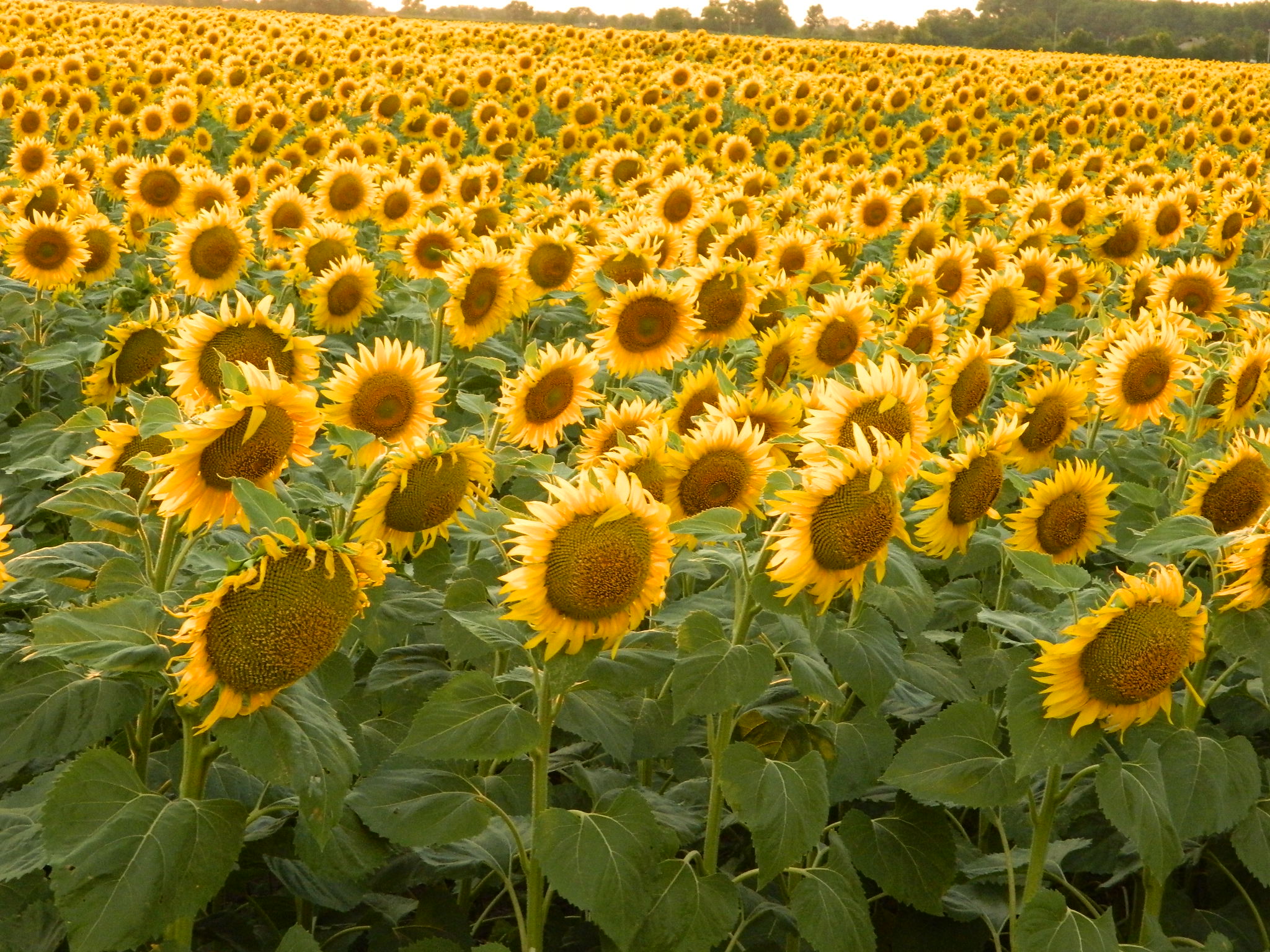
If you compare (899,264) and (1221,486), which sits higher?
(1221,486)

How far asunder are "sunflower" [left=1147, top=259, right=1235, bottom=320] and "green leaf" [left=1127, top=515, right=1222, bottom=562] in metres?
3.35

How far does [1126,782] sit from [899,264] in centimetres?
491

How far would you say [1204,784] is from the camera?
2.52 metres

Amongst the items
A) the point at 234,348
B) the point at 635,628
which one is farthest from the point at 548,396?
the point at 635,628

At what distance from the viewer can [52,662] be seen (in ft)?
7.64

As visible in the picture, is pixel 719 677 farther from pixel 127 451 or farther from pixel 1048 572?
pixel 127 451

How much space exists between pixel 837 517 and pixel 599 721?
682mm

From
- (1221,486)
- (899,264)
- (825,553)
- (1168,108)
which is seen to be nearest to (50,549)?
(825,553)

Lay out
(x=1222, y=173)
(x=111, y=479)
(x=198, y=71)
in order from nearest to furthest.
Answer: (x=111, y=479), (x=1222, y=173), (x=198, y=71)

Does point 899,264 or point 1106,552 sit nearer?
point 1106,552

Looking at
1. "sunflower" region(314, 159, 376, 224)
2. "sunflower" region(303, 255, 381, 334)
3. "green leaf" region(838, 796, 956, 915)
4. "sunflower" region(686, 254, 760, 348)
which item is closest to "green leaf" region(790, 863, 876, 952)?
"green leaf" region(838, 796, 956, 915)

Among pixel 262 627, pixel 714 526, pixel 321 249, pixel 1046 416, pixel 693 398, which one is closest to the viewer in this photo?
pixel 262 627

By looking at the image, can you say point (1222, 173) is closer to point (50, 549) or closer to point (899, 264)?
point (899, 264)

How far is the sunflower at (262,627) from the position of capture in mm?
1989
